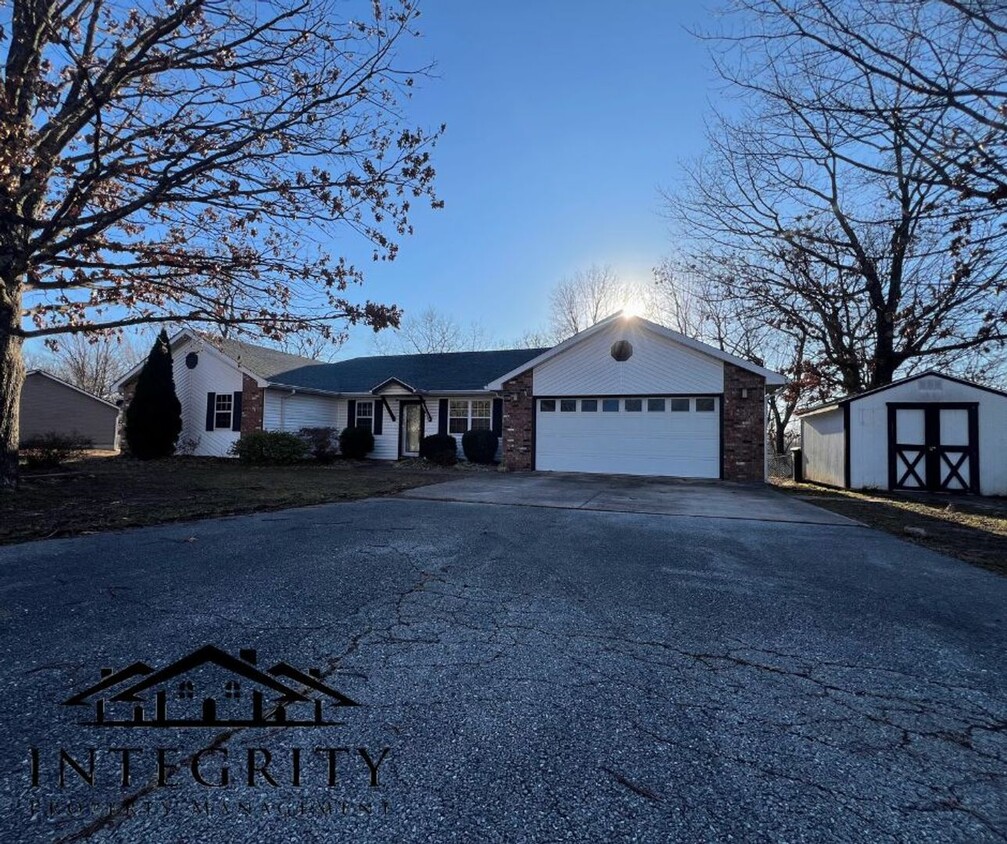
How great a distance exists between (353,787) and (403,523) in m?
5.42

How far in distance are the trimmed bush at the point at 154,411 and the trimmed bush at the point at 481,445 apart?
37.3 feet

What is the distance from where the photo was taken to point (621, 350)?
52.4 ft

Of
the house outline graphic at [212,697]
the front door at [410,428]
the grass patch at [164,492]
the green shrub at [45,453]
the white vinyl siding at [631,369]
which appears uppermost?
the white vinyl siding at [631,369]

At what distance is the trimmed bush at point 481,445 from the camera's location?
59.8ft

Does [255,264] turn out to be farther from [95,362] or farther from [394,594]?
[95,362]

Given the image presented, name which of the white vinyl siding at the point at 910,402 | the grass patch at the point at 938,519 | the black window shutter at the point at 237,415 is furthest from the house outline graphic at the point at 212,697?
the black window shutter at the point at 237,415

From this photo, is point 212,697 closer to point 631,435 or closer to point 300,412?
point 631,435

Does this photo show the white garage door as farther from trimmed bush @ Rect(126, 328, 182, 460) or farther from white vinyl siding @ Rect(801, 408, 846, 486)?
trimmed bush @ Rect(126, 328, 182, 460)

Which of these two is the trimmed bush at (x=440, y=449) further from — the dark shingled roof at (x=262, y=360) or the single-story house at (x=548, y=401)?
the dark shingled roof at (x=262, y=360)

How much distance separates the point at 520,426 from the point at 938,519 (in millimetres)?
10794

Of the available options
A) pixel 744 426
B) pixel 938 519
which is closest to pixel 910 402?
pixel 744 426

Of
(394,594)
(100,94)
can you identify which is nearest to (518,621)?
(394,594)

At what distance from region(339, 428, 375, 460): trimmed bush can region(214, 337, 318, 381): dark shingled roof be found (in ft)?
11.5

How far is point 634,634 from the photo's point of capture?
3.42 meters
